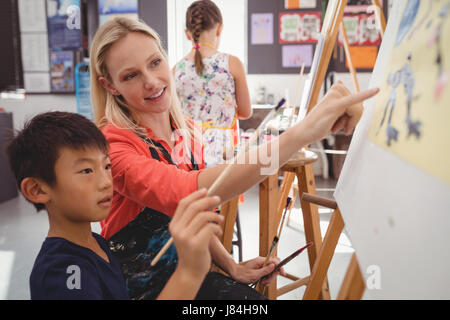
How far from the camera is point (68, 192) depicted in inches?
27.8

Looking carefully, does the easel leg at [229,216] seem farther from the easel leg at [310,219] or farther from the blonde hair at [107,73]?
the blonde hair at [107,73]

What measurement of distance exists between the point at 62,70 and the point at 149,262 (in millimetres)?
3867

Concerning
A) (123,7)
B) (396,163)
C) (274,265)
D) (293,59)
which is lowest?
(274,265)

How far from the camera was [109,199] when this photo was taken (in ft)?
2.50

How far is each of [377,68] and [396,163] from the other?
34 cm

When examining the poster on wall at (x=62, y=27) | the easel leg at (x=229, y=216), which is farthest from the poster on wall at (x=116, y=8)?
the easel leg at (x=229, y=216)

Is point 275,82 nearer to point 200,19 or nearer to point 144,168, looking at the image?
point 200,19

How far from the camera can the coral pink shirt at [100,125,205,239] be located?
78 centimetres

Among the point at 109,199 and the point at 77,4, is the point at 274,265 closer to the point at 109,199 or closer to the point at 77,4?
the point at 109,199

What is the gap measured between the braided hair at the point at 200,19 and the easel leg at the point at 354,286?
1507 mm

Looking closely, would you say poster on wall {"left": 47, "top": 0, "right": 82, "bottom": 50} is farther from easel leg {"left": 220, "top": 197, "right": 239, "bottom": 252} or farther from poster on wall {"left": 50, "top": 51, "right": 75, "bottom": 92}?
easel leg {"left": 220, "top": 197, "right": 239, "bottom": 252}

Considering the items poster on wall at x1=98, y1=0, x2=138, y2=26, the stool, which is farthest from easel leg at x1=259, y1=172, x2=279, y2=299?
poster on wall at x1=98, y1=0, x2=138, y2=26

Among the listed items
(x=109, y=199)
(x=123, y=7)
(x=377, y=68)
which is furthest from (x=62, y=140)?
(x=123, y=7)

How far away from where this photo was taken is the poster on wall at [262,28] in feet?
13.8
